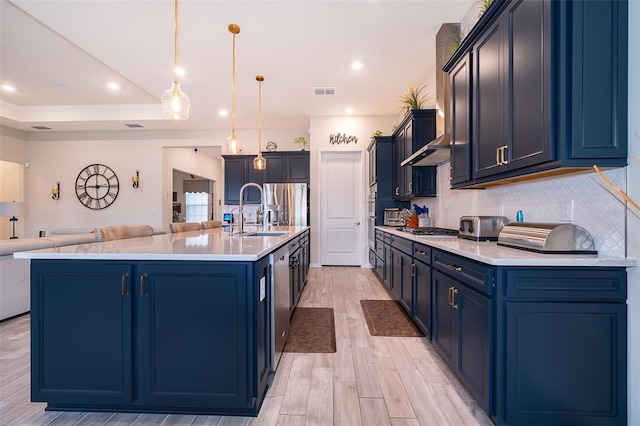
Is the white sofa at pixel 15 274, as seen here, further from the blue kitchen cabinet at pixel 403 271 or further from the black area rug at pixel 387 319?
the blue kitchen cabinet at pixel 403 271

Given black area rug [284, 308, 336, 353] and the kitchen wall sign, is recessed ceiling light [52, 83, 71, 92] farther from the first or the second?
black area rug [284, 308, 336, 353]

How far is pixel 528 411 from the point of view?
1.39 m

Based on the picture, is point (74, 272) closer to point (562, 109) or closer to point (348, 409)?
point (348, 409)


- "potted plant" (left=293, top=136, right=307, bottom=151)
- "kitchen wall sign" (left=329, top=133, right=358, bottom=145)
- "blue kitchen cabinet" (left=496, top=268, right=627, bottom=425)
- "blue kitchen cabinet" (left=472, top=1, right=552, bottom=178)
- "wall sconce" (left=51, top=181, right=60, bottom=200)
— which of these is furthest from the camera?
"wall sconce" (left=51, top=181, right=60, bottom=200)

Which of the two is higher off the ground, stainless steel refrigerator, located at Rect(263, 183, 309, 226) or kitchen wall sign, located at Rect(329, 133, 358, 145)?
kitchen wall sign, located at Rect(329, 133, 358, 145)

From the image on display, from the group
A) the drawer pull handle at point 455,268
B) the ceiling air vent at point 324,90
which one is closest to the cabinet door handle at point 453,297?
the drawer pull handle at point 455,268

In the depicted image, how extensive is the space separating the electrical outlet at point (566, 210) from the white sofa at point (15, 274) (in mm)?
4382

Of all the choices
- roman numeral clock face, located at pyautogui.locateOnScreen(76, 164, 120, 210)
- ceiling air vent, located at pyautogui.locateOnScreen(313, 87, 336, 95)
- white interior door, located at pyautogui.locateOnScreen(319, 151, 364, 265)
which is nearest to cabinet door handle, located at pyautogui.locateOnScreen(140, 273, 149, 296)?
ceiling air vent, located at pyautogui.locateOnScreen(313, 87, 336, 95)

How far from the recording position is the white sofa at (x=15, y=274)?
111 inches

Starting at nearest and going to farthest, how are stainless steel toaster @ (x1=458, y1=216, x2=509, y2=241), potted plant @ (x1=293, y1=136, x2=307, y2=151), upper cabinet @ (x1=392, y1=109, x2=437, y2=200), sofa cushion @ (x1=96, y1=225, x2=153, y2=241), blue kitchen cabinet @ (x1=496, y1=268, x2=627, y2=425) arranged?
blue kitchen cabinet @ (x1=496, y1=268, x2=627, y2=425) → stainless steel toaster @ (x1=458, y1=216, x2=509, y2=241) → sofa cushion @ (x1=96, y1=225, x2=153, y2=241) → upper cabinet @ (x1=392, y1=109, x2=437, y2=200) → potted plant @ (x1=293, y1=136, x2=307, y2=151)

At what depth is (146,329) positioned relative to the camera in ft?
5.02

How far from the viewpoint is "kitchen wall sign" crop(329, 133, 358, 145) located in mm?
5824

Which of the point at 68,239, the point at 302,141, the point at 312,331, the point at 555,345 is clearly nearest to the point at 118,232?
the point at 68,239

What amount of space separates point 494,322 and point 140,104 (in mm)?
6501
